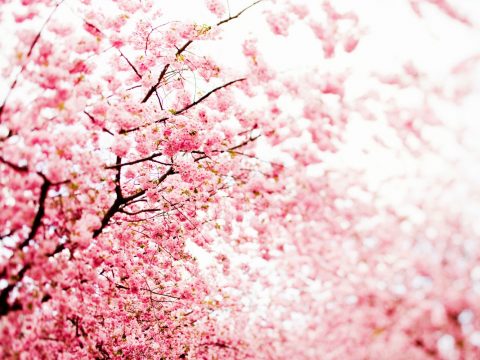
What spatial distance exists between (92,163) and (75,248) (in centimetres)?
130

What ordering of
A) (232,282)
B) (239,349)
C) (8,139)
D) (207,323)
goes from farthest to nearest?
(239,349) → (207,323) → (232,282) → (8,139)

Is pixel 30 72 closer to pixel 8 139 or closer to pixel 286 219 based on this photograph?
pixel 8 139

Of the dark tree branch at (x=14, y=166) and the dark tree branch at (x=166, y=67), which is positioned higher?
the dark tree branch at (x=166, y=67)

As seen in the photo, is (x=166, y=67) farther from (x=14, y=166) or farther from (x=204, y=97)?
(x=14, y=166)

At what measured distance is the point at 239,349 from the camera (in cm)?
2220

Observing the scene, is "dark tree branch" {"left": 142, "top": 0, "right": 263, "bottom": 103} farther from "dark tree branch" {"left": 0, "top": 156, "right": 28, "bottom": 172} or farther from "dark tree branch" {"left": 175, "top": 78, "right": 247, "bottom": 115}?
"dark tree branch" {"left": 0, "top": 156, "right": 28, "bottom": 172}

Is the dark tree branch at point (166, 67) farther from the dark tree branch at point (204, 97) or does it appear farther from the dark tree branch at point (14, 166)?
the dark tree branch at point (14, 166)

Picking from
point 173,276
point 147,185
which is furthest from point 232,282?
point 147,185

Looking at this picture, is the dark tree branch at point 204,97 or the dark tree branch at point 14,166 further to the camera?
the dark tree branch at point 204,97

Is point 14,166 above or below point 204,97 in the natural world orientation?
below

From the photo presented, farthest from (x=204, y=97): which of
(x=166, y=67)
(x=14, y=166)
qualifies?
(x=14, y=166)

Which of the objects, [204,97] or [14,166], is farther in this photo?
[204,97]

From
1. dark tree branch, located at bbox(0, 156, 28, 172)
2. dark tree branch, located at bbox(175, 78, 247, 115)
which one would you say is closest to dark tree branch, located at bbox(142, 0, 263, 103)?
dark tree branch, located at bbox(175, 78, 247, 115)

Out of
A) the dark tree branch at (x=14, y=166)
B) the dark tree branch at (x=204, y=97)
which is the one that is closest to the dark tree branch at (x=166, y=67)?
the dark tree branch at (x=204, y=97)
